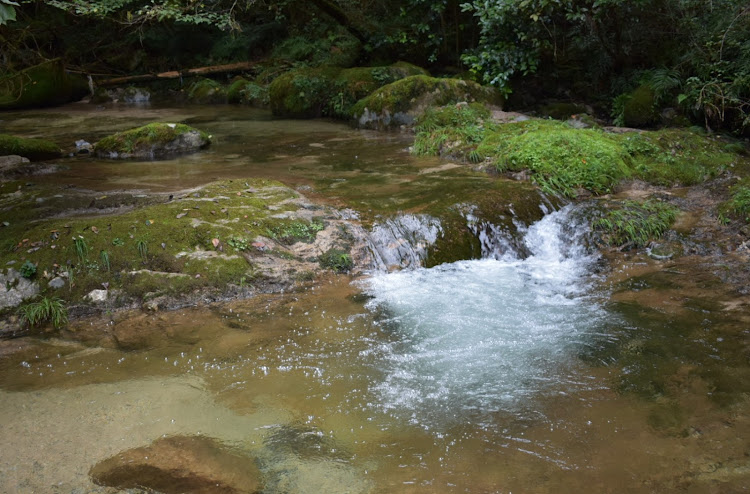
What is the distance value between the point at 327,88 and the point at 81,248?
32.3 feet

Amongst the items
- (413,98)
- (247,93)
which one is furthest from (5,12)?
(247,93)

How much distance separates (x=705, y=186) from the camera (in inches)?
310

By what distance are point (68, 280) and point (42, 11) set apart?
2095 cm

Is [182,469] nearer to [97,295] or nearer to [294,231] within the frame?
[97,295]

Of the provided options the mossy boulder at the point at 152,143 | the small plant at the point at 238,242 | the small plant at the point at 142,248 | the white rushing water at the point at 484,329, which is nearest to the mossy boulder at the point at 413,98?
the mossy boulder at the point at 152,143

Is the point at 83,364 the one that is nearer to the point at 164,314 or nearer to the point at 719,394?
the point at 164,314

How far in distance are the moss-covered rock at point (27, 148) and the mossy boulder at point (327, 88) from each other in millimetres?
6168

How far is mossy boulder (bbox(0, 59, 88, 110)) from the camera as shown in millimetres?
15703

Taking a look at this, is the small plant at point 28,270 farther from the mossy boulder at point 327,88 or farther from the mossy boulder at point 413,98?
the mossy boulder at point 327,88

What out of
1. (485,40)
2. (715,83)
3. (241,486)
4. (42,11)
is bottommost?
(241,486)

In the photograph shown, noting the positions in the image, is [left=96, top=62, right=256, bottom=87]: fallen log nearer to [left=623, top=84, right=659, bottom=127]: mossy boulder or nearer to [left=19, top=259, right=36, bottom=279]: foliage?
[left=623, top=84, right=659, bottom=127]: mossy boulder

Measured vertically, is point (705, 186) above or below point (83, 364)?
above

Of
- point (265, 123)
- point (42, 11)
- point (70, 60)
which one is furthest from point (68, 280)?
point (42, 11)

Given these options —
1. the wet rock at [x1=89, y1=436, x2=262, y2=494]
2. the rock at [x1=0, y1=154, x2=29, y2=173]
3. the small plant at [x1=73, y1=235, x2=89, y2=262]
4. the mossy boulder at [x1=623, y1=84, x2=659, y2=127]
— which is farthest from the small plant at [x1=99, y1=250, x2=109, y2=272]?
the mossy boulder at [x1=623, y1=84, x2=659, y2=127]
